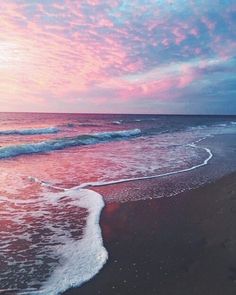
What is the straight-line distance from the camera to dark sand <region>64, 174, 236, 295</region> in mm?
3660

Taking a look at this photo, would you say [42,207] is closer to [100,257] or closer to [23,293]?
[100,257]

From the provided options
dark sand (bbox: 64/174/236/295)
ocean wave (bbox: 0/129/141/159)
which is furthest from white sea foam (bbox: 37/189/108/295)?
ocean wave (bbox: 0/129/141/159)

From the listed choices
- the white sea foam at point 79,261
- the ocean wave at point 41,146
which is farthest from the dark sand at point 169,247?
the ocean wave at point 41,146

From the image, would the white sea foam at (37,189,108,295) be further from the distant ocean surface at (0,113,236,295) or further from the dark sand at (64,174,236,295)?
the dark sand at (64,174,236,295)

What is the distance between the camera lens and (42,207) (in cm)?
686

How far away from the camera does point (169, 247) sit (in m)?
4.69

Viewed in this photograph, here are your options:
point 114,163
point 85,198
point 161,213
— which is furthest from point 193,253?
point 114,163

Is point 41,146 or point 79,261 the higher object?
point 79,261

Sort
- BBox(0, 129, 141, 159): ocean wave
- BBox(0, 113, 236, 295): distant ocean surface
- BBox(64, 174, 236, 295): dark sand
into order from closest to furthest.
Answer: BBox(64, 174, 236, 295): dark sand, BBox(0, 113, 236, 295): distant ocean surface, BBox(0, 129, 141, 159): ocean wave

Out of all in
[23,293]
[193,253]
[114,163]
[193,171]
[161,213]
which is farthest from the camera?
[114,163]

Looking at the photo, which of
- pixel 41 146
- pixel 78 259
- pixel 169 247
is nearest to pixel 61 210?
pixel 78 259

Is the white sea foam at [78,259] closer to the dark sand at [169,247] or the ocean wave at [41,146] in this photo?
the dark sand at [169,247]

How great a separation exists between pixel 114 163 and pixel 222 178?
4957mm

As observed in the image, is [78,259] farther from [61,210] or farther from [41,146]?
[41,146]
